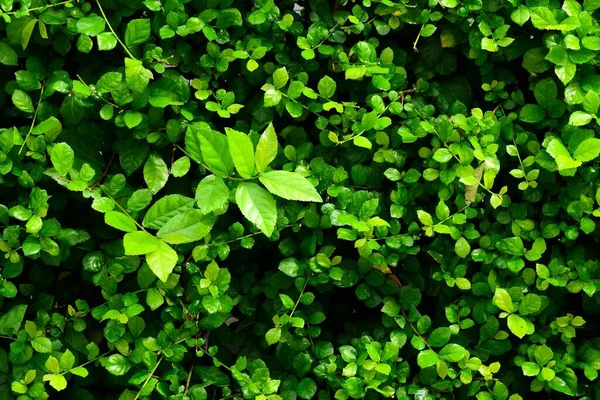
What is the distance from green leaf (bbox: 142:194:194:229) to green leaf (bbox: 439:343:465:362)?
0.78m

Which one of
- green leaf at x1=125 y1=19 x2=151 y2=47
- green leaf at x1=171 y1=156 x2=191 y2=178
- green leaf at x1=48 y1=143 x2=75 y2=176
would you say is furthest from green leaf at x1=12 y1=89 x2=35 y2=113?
green leaf at x1=171 y1=156 x2=191 y2=178

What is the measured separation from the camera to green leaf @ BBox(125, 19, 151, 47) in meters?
1.75

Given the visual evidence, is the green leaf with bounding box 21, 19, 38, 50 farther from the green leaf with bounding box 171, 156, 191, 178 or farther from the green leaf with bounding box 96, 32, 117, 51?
the green leaf with bounding box 171, 156, 191, 178

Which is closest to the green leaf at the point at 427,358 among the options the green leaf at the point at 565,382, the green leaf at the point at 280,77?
the green leaf at the point at 565,382

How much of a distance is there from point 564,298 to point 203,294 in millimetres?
1017

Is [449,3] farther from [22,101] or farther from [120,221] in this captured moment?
[22,101]

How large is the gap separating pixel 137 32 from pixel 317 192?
59 centimetres

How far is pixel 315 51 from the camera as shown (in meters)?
1.93

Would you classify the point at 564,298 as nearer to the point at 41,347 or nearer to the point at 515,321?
the point at 515,321

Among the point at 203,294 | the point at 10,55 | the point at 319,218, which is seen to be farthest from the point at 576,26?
the point at 10,55

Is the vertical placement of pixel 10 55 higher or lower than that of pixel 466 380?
higher

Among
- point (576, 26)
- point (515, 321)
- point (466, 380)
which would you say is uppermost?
point (576, 26)

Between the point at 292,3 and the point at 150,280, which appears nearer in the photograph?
the point at 150,280

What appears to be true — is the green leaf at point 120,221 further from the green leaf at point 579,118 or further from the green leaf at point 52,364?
the green leaf at point 579,118
